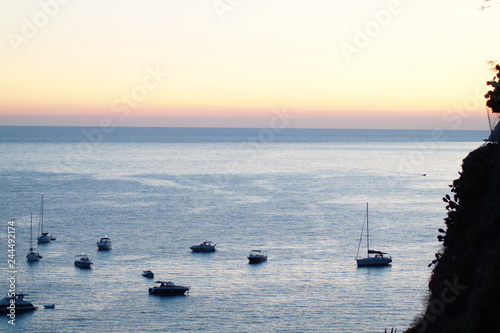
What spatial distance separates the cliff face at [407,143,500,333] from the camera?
46.8 feet

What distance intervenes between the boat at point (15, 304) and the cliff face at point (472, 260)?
44.2 meters

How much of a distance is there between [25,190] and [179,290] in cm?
9065

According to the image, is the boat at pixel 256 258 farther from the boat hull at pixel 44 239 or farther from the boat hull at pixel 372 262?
the boat hull at pixel 44 239

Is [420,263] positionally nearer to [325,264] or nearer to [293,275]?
[325,264]

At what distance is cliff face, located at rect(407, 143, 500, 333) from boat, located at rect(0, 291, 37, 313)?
4421 cm

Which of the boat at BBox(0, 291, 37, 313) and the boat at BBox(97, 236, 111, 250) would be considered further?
the boat at BBox(97, 236, 111, 250)

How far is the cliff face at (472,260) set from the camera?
14273 millimetres

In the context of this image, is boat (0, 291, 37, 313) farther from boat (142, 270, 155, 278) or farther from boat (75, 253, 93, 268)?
boat (75, 253, 93, 268)

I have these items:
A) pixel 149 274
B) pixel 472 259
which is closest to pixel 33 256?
pixel 149 274

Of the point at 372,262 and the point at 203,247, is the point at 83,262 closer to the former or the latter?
the point at 203,247

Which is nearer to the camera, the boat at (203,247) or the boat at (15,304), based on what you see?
the boat at (15,304)

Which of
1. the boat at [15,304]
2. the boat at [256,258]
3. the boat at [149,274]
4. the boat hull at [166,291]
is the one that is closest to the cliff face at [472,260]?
the boat at [15,304]

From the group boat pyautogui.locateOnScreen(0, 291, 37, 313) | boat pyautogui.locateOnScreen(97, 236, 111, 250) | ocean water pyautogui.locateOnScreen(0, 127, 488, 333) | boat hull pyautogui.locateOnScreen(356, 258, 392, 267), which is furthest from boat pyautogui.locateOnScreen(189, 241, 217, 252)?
boat pyautogui.locateOnScreen(0, 291, 37, 313)

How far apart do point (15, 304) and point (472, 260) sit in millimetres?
48525
